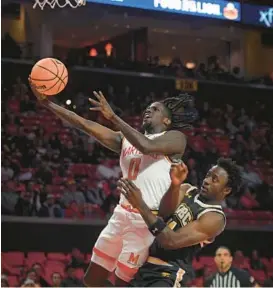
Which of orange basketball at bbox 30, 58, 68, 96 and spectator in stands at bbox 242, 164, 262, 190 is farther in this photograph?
spectator in stands at bbox 242, 164, 262, 190

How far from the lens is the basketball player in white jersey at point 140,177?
15.0 ft

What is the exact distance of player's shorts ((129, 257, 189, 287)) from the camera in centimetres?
426

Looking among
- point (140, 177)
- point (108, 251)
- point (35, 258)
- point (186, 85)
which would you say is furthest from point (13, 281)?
point (186, 85)

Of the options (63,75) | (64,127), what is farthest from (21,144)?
(63,75)

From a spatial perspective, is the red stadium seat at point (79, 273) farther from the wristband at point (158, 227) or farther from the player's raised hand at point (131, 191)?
the player's raised hand at point (131, 191)

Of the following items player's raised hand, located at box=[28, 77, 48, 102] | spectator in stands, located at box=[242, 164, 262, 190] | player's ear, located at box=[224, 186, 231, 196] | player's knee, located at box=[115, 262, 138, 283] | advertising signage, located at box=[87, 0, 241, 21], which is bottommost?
spectator in stands, located at box=[242, 164, 262, 190]

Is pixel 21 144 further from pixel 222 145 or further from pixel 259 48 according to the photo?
pixel 259 48

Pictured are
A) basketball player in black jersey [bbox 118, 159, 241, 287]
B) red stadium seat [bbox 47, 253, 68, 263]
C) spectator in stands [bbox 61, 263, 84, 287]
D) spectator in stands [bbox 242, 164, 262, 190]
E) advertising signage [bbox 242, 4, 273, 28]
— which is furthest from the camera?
spectator in stands [bbox 242, 164, 262, 190]

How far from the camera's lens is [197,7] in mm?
9750

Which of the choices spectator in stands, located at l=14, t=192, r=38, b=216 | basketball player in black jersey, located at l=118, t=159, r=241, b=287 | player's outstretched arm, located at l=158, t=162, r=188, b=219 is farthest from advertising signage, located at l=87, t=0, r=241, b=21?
player's outstretched arm, located at l=158, t=162, r=188, b=219

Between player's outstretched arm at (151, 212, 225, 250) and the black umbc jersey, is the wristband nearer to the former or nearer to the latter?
player's outstretched arm at (151, 212, 225, 250)

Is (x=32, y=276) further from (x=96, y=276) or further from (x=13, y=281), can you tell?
(x=96, y=276)

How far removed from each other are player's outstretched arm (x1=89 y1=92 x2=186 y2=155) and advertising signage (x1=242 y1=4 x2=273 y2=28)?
6378mm

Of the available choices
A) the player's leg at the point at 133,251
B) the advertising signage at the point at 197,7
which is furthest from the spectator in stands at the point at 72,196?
the player's leg at the point at 133,251
